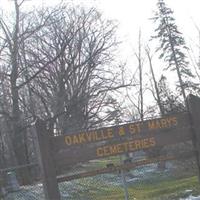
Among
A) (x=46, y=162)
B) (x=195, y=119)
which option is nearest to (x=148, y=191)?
(x=195, y=119)

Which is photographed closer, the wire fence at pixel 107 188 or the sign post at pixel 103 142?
the sign post at pixel 103 142

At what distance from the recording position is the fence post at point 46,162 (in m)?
11.2

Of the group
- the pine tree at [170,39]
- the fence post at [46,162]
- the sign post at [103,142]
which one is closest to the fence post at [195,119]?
the sign post at [103,142]

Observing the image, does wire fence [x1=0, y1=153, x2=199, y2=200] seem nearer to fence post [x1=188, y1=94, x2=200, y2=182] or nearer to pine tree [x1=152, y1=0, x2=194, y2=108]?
fence post [x1=188, y1=94, x2=200, y2=182]

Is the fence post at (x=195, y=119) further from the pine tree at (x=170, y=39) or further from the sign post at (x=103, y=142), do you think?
the pine tree at (x=170, y=39)

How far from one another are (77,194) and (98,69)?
96.5 ft

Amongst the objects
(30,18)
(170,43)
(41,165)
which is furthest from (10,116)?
(170,43)

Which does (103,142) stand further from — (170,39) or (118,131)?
(170,39)

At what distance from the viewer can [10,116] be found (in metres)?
38.0

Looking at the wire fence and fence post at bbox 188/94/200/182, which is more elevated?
fence post at bbox 188/94/200/182

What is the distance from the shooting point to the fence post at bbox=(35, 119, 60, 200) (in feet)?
36.6

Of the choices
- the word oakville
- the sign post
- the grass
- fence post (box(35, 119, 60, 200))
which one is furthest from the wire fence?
fence post (box(35, 119, 60, 200))

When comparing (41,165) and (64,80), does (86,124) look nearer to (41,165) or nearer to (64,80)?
(64,80)

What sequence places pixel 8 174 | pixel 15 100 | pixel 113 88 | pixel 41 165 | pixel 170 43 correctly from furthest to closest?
pixel 170 43, pixel 113 88, pixel 15 100, pixel 8 174, pixel 41 165
